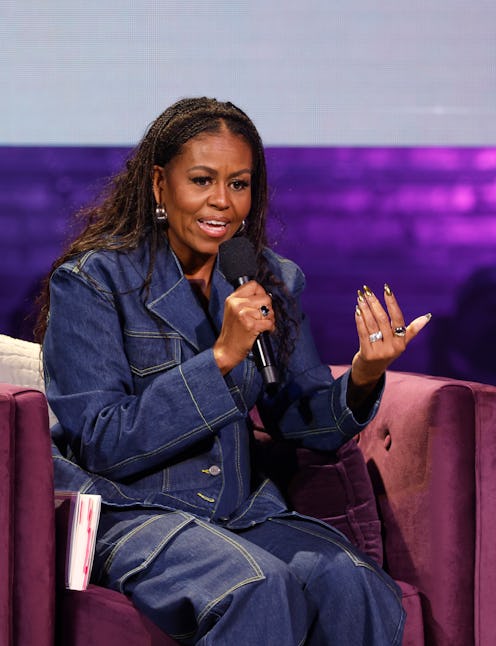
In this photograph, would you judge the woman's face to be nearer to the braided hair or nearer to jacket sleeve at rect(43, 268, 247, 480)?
the braided hair

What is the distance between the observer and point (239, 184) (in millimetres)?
2150

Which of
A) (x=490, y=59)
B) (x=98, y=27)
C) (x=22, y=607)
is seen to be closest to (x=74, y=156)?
(x=98, y=27)

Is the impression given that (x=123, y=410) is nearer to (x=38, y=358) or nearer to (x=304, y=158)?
(x=38, y=358)

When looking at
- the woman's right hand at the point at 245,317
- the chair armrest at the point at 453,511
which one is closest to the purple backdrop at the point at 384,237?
the chair armrest at the point at 453,511

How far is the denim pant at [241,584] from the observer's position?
5.56 feet

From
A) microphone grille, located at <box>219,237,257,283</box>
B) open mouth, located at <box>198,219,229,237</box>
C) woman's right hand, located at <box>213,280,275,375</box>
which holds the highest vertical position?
open mouth, located at <box>198,219,229,237</box>

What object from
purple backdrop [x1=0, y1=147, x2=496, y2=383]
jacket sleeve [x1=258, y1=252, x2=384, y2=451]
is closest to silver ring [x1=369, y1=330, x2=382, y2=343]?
jacket sleeve [x1=258, y1=252, x2=384, y2=451]

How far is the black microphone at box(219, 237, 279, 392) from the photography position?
5.96 feet

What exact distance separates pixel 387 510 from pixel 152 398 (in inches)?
24.6

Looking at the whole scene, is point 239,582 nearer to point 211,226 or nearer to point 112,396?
point 112,396

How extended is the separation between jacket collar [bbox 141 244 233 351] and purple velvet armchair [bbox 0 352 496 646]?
332 millimetres

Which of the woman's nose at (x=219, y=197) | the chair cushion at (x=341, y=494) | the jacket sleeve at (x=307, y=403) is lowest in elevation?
the chair cushion at (x=341, y=494)

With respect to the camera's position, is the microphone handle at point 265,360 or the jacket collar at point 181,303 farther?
the jacket collar at point 181,303

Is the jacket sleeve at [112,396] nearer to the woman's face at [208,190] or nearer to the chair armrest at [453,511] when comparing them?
the woman's face at [208,190]
